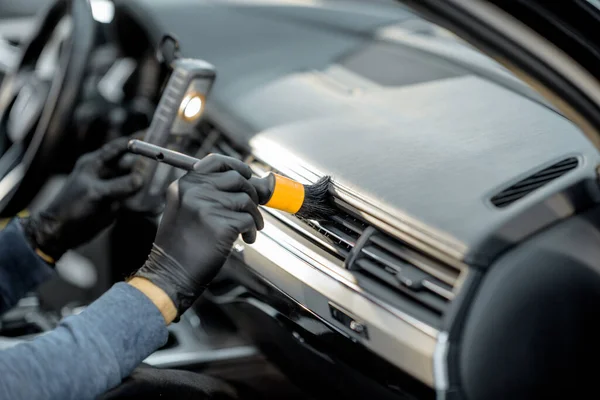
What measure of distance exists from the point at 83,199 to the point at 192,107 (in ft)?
1.05

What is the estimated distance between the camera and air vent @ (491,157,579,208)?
1.27m

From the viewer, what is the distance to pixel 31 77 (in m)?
1.97

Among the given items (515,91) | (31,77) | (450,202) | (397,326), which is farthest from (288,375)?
(31,77)

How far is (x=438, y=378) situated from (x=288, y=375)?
47 cm

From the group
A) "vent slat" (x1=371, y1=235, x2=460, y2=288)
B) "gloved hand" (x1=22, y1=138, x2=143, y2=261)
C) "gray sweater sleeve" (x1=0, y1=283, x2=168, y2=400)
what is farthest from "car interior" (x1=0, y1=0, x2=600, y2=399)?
"gray sweater sleeve" (x1=0, y1=283, x2=168, y2=400)

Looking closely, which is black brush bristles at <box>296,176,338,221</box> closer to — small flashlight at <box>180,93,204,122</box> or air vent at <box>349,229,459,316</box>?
air vent at <box>349,229,459,316</box>

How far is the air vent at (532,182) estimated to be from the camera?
1.27 m

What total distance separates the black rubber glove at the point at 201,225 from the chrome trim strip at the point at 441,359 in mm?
331

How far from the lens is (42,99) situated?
6.14 ft

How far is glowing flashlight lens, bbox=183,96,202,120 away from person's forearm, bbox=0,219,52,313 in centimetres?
44

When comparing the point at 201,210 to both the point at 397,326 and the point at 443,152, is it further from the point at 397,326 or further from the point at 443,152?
the point at 443,152

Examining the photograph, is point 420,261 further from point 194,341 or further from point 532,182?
point 194,341

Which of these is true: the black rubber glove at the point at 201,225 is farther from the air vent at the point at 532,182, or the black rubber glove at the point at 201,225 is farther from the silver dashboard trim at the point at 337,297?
the air vent at the point at 532,182

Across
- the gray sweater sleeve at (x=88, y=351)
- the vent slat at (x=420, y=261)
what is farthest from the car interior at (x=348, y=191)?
the gray sweater sleeve at (x=88, y=351)
